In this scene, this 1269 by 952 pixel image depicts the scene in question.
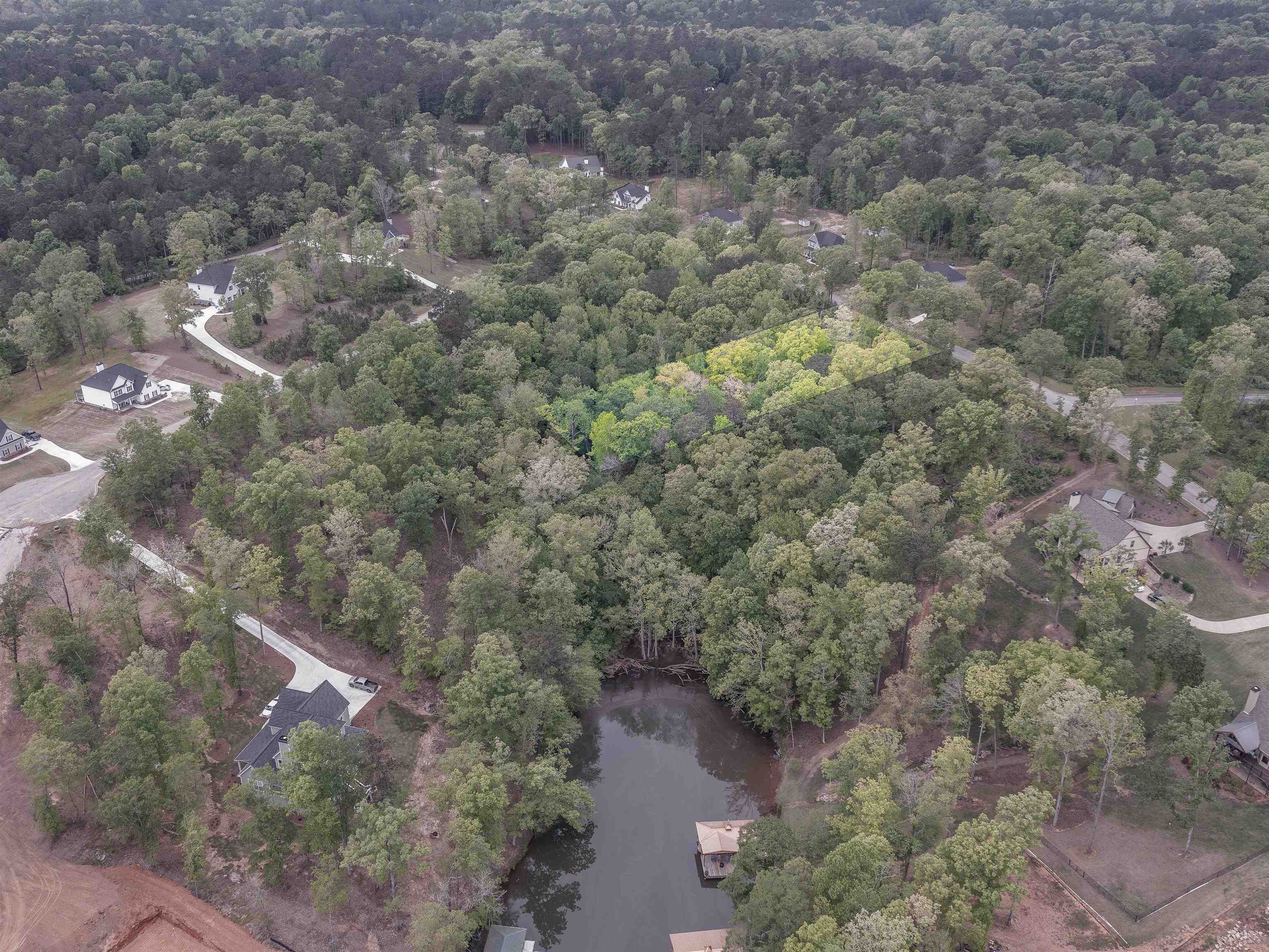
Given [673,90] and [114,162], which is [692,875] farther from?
[673,90]

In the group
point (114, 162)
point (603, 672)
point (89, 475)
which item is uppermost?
point (114, 162)

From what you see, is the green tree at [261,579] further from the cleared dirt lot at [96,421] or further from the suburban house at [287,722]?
the cleared dirt lot at [96,421]

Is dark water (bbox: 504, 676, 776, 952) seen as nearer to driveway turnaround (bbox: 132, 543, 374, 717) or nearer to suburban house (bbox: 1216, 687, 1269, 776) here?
driveway turnaround (bbox: 132, 543, 374, 717)

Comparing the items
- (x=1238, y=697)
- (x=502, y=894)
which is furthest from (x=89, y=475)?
(x=1238, y=697)

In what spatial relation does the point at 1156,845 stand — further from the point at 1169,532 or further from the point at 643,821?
the point at 643,821

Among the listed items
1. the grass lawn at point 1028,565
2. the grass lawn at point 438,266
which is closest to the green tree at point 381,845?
the grass lawn at point 1028,565

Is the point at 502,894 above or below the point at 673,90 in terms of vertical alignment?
below

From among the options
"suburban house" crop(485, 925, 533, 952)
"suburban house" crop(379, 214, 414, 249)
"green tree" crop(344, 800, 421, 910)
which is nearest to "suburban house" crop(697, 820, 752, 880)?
"suburban house" crop(485, 925, 533, 952)
